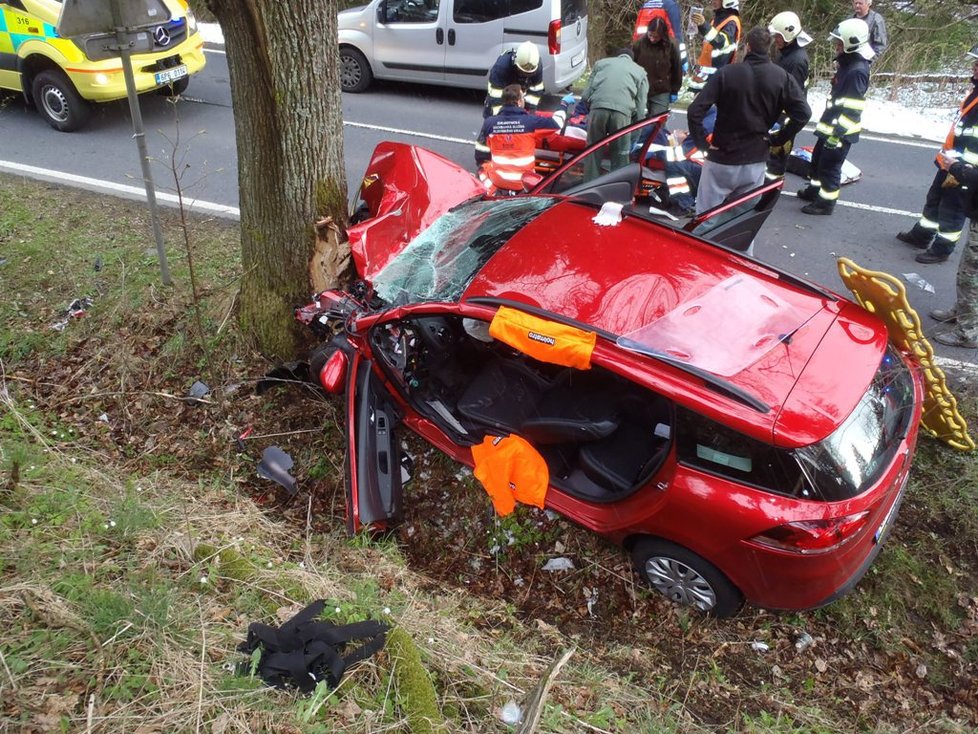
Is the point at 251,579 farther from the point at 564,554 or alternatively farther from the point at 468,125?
the point at 468,125

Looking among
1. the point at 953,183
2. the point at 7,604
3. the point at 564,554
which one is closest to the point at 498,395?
the point at 564,554

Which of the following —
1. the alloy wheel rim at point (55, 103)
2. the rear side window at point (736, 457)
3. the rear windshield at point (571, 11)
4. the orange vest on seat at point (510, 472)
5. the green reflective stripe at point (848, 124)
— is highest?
the rear windshield at point (571, 11)

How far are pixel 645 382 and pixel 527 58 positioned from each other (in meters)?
5.05

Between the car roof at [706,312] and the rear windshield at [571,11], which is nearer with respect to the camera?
the car roof at [706,312]

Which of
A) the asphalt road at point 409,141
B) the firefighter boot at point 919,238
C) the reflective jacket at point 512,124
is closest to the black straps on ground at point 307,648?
the asphalt road at point 409,141

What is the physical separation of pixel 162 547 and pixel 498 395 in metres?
1.91

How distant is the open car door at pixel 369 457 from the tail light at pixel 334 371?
0.24 feet

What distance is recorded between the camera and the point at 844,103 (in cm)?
653

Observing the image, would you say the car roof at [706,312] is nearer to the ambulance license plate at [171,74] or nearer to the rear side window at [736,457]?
the rear side window at [736,457]

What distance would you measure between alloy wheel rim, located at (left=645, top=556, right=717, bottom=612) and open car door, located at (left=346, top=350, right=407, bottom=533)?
1.38 meters

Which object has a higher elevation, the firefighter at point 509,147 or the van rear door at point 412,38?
the van rear door at point 412,38

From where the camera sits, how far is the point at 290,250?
4.53 meters

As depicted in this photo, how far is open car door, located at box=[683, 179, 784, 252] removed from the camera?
4.34 meters

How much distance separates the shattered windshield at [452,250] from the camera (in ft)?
12.4
